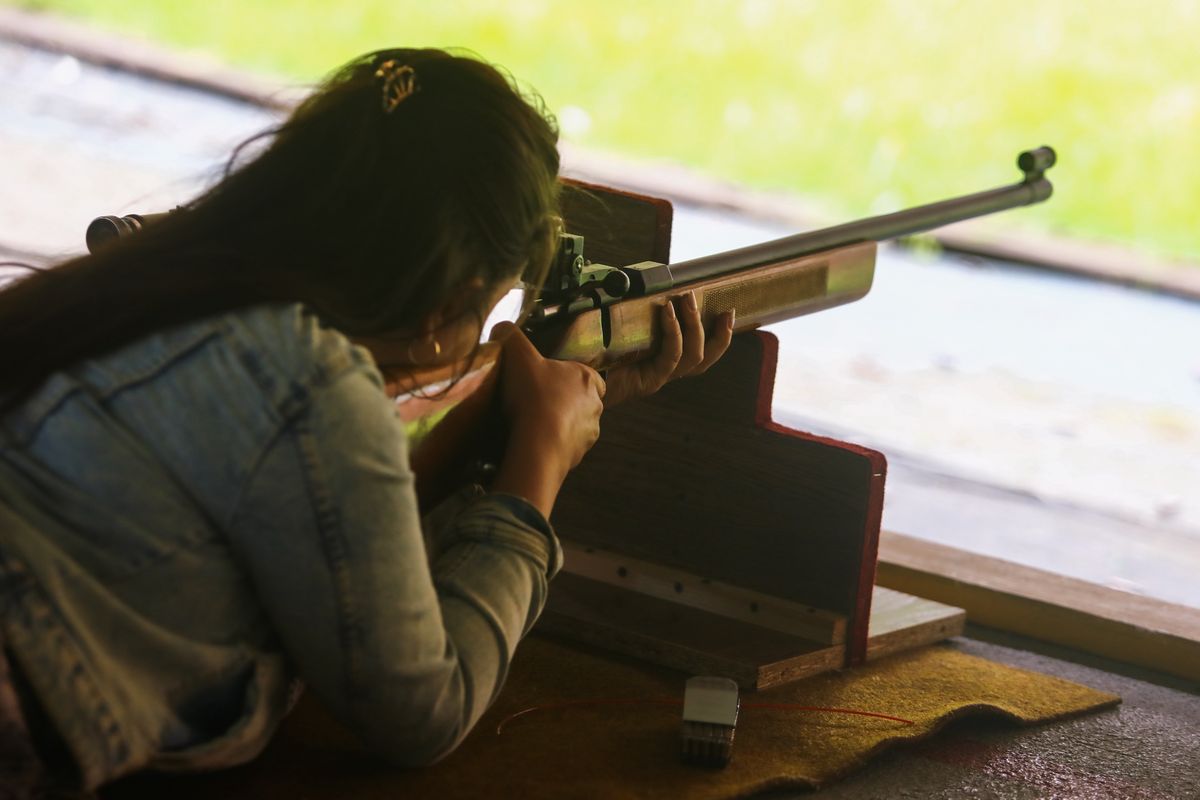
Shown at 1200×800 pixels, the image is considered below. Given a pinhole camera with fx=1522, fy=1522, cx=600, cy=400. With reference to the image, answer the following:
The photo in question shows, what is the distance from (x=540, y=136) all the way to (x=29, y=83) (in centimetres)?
690

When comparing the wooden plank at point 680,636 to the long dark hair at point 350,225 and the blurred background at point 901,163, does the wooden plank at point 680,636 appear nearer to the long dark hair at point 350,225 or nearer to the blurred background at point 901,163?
the long dark hair at point 350,225

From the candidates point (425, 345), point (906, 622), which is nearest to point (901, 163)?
point (906, 622)

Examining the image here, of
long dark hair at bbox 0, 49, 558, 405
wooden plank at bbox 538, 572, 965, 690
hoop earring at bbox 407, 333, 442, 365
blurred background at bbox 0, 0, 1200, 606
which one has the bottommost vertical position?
blurred background at bbox 0, 0, 1200, 606

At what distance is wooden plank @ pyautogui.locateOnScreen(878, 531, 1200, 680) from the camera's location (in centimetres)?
220

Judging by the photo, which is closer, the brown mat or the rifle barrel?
the brown mat

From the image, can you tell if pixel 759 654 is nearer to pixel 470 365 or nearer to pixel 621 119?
pixel 470 365

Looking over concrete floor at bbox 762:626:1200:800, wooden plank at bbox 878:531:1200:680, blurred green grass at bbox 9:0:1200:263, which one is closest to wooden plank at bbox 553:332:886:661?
concrete floor at bbox 762:626:1200:800

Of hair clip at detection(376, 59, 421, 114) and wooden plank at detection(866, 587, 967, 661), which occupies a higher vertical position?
hair clip at detection(376, 59, 421, 114)

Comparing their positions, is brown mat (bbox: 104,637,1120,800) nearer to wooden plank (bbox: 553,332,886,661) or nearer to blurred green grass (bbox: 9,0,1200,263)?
wooden plank (bbox: 553,332,886,661)

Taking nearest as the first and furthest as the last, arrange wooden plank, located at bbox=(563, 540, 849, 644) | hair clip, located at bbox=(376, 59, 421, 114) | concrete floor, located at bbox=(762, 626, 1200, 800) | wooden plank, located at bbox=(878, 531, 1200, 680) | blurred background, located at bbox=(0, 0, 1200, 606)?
hair clip, located at bbox=(376, 59, 421, 114) < concrete floor, located at bbox=(762, 626, 1200, 800) < wooden plank, located at bbox=(563, 540, 849, 644) < wooden plank, located at bbox=(878, 531, 1200, 680) < blurred background, located at bbox=(0, 0, 1200, 606)

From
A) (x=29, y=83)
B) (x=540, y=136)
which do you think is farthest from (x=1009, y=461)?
(x=29, y=83)

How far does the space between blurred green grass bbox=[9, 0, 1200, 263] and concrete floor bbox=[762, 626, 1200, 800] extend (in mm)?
4842

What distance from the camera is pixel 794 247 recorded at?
2.06 meters

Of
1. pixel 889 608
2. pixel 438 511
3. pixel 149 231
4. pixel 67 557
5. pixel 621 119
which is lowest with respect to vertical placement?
pixel 621 119
